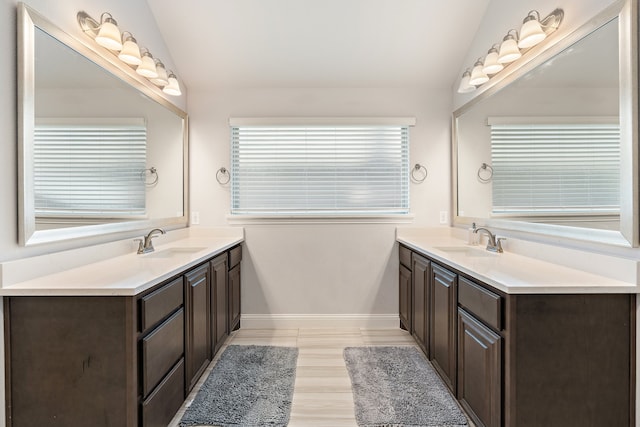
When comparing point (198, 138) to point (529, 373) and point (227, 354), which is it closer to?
point (227, 354)

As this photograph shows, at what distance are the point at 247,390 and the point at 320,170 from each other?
6.19 feet

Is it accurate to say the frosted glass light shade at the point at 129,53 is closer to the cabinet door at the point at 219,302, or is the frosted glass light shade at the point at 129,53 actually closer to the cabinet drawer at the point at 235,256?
the cabinet door at the point at 219,302

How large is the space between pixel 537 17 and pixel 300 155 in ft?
6.42

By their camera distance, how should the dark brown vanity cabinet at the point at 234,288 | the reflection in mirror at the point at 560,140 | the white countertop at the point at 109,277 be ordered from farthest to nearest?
the dark brown vanity cabinet at the point at 234,288 < the reflection in mirror at the point at 560,140 < the white countertop at the point at 109,277

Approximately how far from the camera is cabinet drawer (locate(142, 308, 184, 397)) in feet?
4.54

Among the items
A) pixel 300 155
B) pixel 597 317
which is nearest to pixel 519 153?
pixel 597 317

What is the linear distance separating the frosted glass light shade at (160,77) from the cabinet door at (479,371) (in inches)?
95.2

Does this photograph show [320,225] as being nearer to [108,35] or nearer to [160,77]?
[160,77]

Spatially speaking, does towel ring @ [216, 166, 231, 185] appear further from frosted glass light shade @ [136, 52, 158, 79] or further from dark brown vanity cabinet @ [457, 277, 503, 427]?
dark brown vanity cabinet @ [457, 277, 503, 427]

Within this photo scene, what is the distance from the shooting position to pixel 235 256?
2848 millimetres

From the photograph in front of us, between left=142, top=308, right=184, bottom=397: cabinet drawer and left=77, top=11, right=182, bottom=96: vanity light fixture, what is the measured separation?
1511mm

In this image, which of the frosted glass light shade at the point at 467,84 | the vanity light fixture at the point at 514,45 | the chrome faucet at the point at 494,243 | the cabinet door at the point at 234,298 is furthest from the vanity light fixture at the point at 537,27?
the cabinet door at the point at 234,298

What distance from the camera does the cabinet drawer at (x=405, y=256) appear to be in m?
A: 2.74

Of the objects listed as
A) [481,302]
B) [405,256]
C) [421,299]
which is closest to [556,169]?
[481,302]
